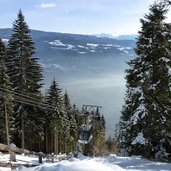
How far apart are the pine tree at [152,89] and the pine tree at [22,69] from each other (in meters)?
21.6

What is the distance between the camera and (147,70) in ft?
98.5

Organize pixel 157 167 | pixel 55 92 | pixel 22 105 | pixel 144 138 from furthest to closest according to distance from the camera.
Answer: pixel 55 92, pixel 22 105, pixel 144 138, pixel 157 167

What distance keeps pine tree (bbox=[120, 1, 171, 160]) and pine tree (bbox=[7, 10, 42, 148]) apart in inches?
851

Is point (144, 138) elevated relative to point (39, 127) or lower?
elevated

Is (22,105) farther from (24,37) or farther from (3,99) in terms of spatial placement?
(24,37)

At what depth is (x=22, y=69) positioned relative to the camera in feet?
165

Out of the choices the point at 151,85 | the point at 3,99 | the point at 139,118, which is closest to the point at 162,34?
the point at 151,85

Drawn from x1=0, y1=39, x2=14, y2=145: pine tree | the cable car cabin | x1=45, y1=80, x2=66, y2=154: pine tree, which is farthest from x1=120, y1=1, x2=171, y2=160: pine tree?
x1=45, y1=80, x2=66, y2=154: pine tree

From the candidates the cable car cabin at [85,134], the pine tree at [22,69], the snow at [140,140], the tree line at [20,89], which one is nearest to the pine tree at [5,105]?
the tree line at [20,89]

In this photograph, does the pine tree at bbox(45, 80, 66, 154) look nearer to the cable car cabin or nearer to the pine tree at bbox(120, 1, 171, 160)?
the cable car cabin

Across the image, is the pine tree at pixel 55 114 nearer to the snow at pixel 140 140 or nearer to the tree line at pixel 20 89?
the tree line at pixel 20 89

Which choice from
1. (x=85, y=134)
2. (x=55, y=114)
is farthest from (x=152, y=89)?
(x=55, y=114)

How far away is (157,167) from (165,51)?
50.2ft

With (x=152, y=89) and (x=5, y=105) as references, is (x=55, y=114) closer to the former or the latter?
(x=5, y=105)
